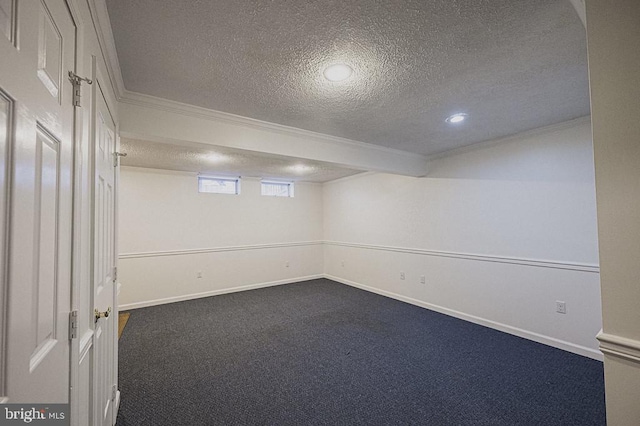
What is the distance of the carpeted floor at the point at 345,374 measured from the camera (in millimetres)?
1855

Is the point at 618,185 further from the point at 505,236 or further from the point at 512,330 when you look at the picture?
the point at 512,330

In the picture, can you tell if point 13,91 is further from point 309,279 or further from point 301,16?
point 309,279

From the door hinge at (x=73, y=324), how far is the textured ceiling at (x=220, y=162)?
1699 mm

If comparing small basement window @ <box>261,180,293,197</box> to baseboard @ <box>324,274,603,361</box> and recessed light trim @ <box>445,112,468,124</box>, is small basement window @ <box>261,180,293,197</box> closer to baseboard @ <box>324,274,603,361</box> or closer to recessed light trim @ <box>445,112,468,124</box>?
baseboard @ <box>324,274,603,361</box>

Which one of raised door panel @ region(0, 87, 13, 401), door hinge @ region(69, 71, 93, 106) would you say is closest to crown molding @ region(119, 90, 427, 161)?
door hinge @ region(69, 71, 93, 106)

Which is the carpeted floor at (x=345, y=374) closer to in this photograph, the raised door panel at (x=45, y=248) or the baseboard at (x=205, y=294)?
the baseboard at (x=205, y=294)

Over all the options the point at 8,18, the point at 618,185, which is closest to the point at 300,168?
the point at 618,185

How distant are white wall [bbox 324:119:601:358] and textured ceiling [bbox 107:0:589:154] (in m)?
0.71

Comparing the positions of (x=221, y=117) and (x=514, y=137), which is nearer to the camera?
Answer: (x=221, y=117)

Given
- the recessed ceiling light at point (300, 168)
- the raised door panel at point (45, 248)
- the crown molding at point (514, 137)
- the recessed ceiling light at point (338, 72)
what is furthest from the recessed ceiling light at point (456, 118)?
the raised door panel at point (45, 248)

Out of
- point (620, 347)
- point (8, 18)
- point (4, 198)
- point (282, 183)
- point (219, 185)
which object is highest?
point (282, 183)

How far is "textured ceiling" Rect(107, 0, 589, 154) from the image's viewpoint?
1.25 m

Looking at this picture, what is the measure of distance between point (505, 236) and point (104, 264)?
3.92 metres

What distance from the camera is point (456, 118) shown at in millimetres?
2539
